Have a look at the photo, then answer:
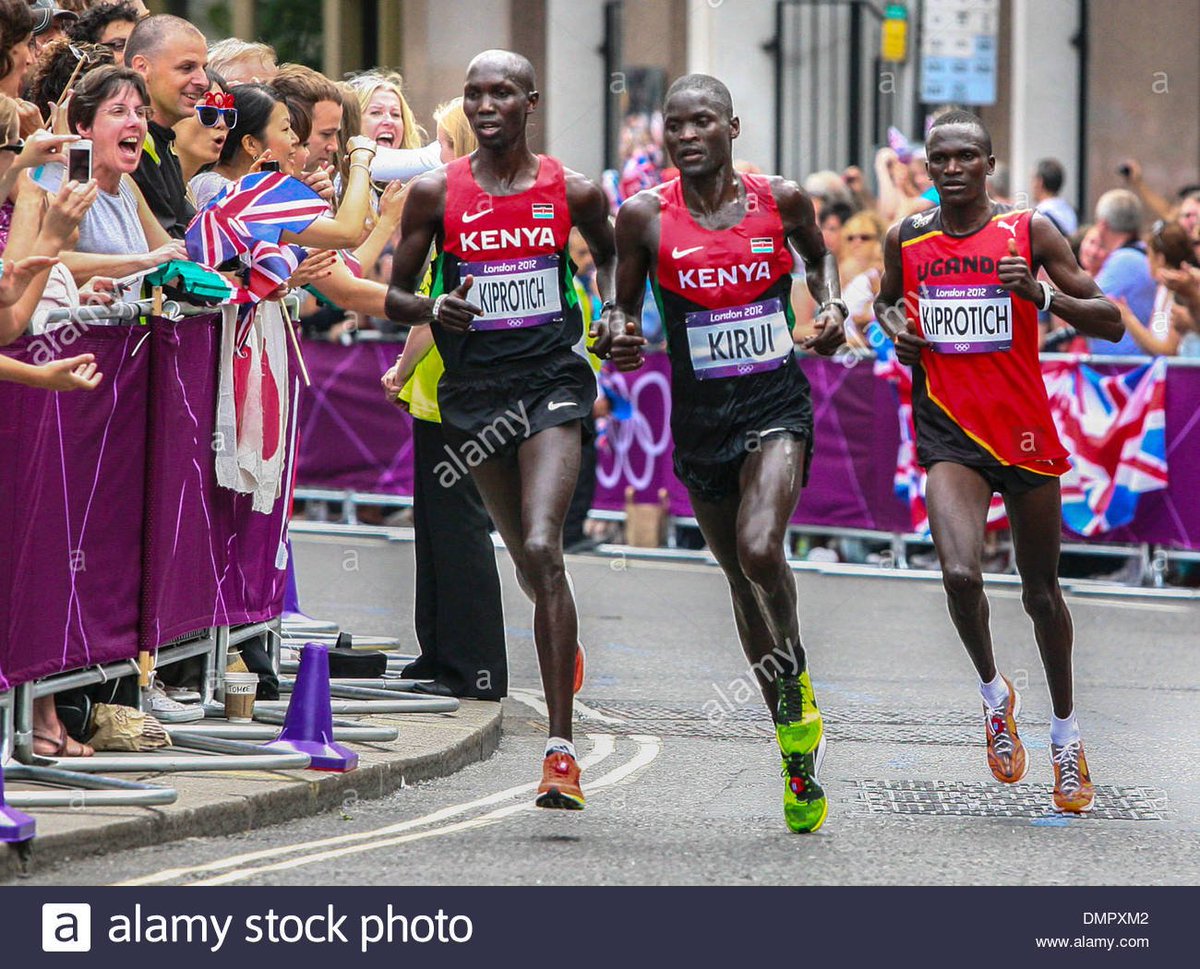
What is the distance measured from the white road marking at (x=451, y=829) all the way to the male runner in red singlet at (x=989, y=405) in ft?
4.34

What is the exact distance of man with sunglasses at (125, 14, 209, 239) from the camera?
8438 mm

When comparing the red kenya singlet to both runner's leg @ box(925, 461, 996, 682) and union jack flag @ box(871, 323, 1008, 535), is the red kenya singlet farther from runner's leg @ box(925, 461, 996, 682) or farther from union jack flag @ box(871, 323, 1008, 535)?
union jack flag @ box(871, 323, 1008, 535)

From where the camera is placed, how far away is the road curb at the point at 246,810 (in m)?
6.36

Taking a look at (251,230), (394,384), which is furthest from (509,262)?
Answer: (394,384)

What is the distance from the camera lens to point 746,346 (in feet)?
24.3

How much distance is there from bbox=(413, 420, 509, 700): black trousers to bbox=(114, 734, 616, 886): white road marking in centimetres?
80

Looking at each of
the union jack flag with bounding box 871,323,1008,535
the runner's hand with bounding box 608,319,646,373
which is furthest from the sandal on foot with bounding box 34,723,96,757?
the union jack flag with bounding box 871,323,1008,535

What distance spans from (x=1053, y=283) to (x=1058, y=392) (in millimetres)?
6337

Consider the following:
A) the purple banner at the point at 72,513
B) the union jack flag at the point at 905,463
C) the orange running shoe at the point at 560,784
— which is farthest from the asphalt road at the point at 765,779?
the union jack flag at the point at 905,463

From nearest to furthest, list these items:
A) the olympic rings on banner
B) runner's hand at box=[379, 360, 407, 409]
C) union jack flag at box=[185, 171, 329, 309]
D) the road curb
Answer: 1. the road curb
2. union jack flag at box=[185, 171, 329, 309]
3. runner's hand at box=[379, 360, 407, 409]
4. the olympic rings on banner

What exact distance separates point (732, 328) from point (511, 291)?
0.72m

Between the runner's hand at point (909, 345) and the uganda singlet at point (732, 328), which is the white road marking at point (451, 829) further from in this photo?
Result: the runner's hand at point (909, 345)

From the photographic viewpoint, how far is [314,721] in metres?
7.77
